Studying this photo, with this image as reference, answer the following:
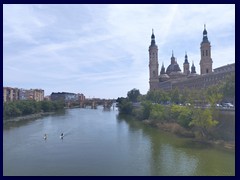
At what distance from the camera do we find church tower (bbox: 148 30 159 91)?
236 ft

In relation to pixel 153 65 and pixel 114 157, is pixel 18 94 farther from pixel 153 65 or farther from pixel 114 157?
pixel 114 157

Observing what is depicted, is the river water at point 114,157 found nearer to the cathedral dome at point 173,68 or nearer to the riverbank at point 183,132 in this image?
the riverbank at point 183,132

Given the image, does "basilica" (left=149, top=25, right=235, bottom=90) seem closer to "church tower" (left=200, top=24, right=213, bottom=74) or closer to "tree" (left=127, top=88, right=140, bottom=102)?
"church tower" (left=200, top=24, right=213, bottom=74)

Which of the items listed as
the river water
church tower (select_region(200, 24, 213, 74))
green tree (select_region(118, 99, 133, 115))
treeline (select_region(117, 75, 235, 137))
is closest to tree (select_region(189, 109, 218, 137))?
treeline (select_region(117, 75, 235, 137))

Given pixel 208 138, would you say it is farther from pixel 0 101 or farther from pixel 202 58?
pixel 202 58

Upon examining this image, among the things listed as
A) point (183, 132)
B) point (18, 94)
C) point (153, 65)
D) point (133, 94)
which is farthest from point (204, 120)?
point (18, 94)

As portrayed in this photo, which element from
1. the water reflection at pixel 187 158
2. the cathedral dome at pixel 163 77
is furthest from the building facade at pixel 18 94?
the water reflection at pixel 187 158

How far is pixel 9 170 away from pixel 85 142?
7.59 m

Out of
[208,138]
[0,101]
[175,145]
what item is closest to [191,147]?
[175,145]

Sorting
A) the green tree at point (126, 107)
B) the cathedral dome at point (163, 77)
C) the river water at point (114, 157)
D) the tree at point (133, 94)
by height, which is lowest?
the river water at point (114, 157)

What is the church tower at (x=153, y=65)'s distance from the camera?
71.8 metres

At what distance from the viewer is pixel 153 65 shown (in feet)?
239

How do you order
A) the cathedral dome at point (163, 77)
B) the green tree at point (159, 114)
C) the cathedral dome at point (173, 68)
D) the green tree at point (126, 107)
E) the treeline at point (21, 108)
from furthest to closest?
the cathedral dome at point (173, 68), the cathedral dome at point (163, 77), the green tree at point (126, 107), the treeline at point (21, 108), the green tree at point (159, 114)

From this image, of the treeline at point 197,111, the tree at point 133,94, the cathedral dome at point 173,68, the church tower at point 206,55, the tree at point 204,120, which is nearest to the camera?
the tree at point 204,120
